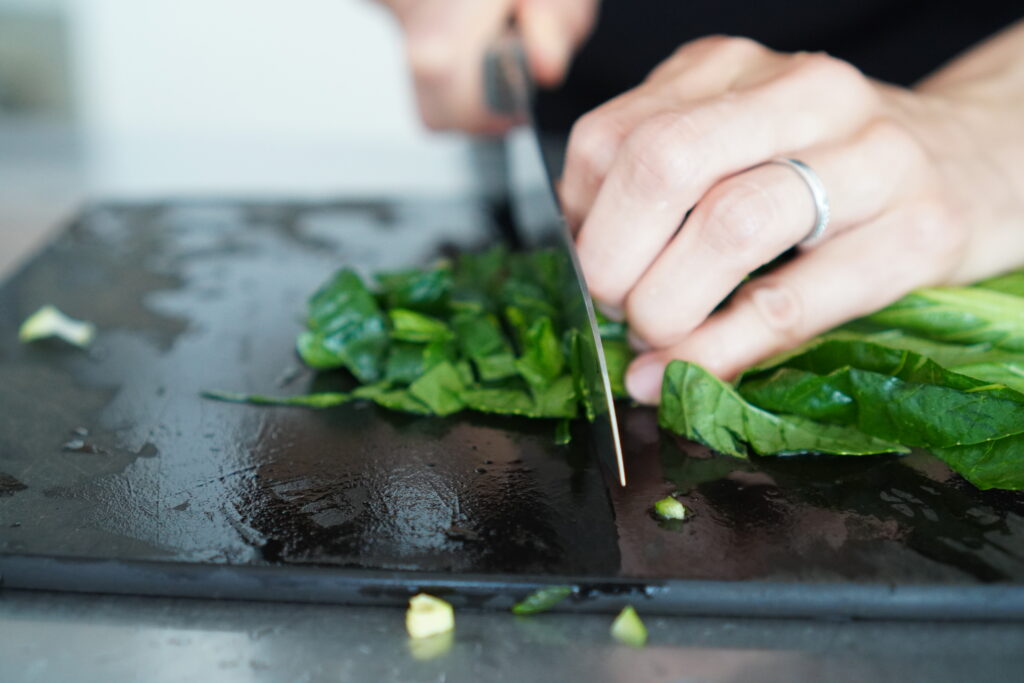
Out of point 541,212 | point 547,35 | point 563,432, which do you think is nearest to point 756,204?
point 563,432

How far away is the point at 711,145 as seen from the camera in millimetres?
1401

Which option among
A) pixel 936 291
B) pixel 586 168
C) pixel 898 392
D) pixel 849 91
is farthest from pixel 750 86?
pixel 898 392

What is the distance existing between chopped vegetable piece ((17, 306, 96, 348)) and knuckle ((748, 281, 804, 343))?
51.0 inches

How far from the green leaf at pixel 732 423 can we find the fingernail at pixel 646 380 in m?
0.10

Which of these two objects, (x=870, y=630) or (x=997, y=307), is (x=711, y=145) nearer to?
(x=997, y=307)

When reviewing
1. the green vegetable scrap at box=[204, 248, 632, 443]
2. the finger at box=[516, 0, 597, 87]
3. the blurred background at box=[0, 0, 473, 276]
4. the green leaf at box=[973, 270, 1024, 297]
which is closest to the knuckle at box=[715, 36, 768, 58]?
the green vegetable scrap at box=[204, 248, 632, 443]

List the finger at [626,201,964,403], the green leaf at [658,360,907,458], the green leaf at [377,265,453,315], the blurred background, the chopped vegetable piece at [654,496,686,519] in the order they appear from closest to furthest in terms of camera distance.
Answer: the chopped vegetable piece at [654,496,686,519] < the green leaf at [658,360,907,458] < the finger at [626,201,964,403] < the green leaf at [377,265,453,315] < the blurred background

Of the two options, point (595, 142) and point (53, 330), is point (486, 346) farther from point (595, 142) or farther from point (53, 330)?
point (53, 330)

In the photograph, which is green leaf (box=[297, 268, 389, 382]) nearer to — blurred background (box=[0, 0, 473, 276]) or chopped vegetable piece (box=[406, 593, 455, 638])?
chopped vegetable piece (box=[406, 593, 455, 638])

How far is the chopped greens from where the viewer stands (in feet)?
4.27

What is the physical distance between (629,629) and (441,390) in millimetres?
597

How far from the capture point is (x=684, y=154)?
1381 millimetres

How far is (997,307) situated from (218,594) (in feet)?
4.21

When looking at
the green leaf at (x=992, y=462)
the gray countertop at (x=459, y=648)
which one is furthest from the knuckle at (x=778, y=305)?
the gray countertop at (x=459, y=648)
